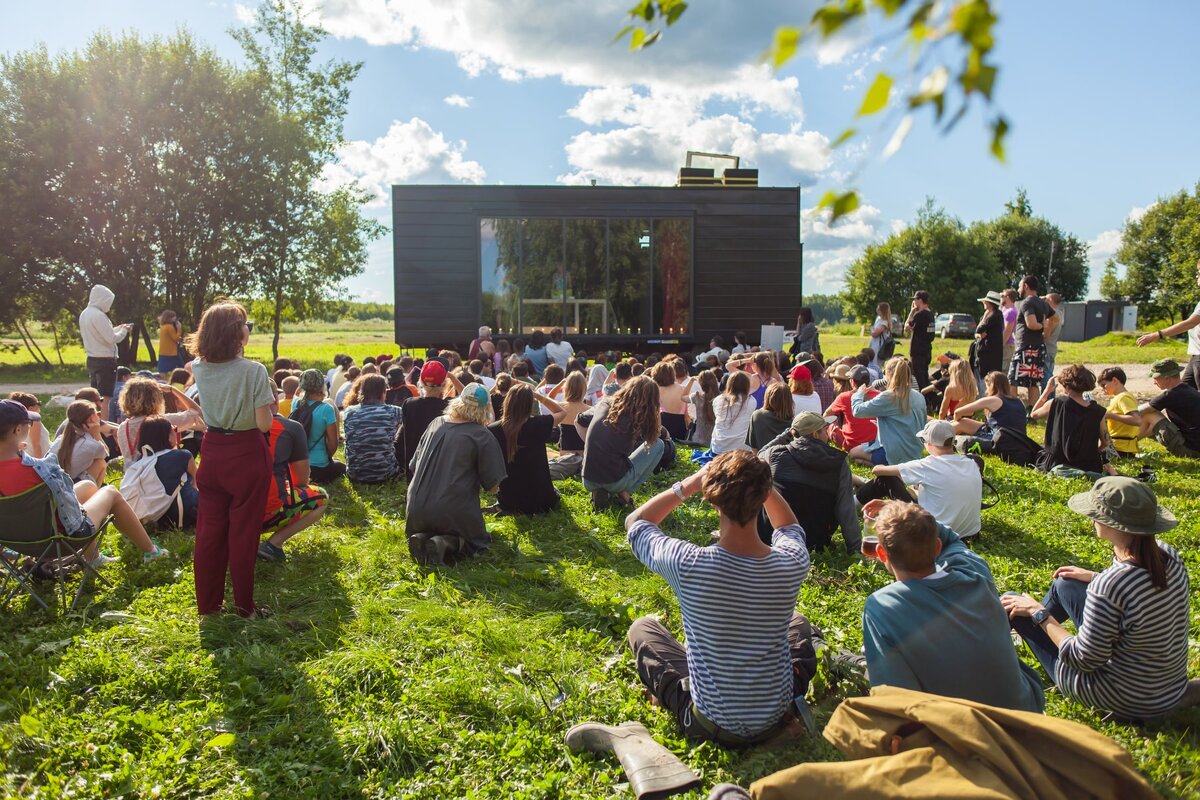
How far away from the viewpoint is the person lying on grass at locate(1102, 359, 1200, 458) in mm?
8250

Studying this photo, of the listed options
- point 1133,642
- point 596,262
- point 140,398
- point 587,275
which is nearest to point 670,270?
point 596,262

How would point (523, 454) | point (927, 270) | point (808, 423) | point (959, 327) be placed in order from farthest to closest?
point (927, 270) → point (959, 327) → point (523, 454) → point (808, 423)

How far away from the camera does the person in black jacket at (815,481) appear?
536 cm

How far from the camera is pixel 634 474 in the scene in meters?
7.04

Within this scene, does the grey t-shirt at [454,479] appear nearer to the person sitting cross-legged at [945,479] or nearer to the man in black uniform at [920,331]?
the person sitting cross-legged at [945,479]

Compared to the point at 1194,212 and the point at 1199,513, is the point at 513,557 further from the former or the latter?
the point at 1194,212

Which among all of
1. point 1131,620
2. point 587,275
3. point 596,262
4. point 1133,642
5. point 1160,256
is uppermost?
point 1160,256

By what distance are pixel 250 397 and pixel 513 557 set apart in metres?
2.29

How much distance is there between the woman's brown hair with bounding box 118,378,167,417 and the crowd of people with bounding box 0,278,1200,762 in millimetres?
17

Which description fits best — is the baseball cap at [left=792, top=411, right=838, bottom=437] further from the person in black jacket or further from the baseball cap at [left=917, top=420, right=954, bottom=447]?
the baseball cap at [left=917, top=420, right=954, bottom=447]

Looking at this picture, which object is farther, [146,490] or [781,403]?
[781,403]

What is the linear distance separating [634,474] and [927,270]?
64.0m

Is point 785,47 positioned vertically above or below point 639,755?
above

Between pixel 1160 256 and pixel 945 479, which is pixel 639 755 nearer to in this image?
pixel 945 479
